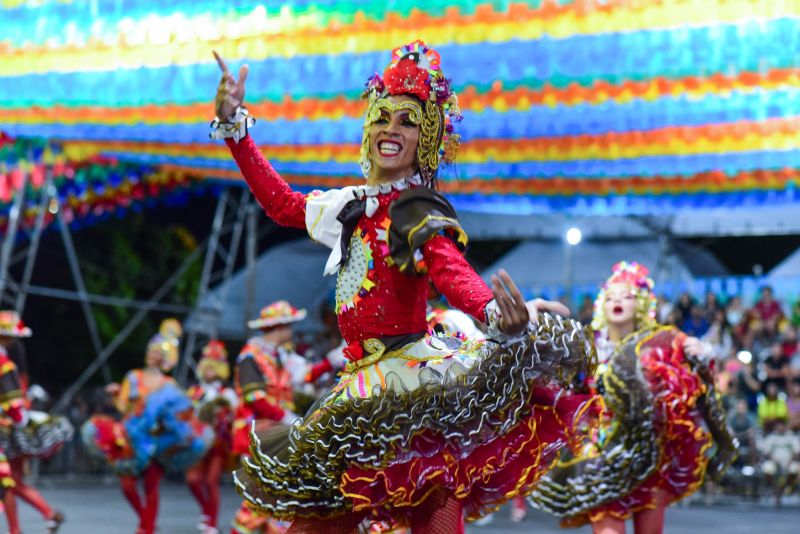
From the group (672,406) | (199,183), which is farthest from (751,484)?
(672,406)

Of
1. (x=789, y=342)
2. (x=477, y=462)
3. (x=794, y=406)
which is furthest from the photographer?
(x=789, y=342)

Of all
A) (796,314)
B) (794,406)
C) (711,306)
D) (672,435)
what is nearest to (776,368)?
(794,406)

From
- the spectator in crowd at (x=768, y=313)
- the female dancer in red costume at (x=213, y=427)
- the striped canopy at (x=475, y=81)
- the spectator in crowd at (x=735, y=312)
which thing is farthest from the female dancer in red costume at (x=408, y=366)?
the spectator in crowd at (x=735, y=312)

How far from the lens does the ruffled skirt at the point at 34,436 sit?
951 cm

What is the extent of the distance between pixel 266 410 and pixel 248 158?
4653 millimetres

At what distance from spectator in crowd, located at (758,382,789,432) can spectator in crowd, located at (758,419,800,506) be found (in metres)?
0.07

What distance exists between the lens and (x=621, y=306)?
7004 millimetres

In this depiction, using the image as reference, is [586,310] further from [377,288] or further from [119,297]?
[377,288]

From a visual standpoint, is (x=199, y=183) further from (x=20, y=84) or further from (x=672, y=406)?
(x=672, y=406)

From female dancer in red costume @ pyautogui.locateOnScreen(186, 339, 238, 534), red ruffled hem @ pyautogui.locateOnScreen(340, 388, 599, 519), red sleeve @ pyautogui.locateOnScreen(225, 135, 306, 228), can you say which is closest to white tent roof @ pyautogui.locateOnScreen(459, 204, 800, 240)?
female dancer in red costume @ pyautogui.locateOnScreen(186, 339, 238, 534)

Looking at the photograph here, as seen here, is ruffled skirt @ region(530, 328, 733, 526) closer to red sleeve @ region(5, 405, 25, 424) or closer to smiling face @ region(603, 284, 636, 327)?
smiling face @ region(603, 284, 636, 327)

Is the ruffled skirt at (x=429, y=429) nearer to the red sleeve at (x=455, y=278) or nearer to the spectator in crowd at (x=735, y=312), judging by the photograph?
the red sleeve at (x=455, y=278)

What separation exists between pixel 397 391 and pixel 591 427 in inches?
25.3

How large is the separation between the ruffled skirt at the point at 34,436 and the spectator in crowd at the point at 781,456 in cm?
838
